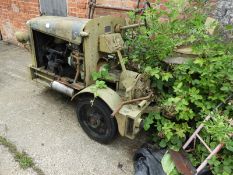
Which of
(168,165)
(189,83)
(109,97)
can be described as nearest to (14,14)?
(109,97)

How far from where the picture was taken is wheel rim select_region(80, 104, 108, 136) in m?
2.78

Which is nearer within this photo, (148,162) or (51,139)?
(148,162)

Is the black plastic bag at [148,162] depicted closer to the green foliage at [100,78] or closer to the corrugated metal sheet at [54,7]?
the green foliage at [100,78]

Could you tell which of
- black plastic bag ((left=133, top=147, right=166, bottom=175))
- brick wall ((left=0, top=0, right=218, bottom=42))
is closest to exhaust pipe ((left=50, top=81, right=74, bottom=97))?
black plastic bag ((left=133, top=147, right=166, bottom=175))

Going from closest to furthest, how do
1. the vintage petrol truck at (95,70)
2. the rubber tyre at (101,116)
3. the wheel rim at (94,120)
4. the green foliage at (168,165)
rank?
the green foliage at (168,165) < the vintage petrol truck at (95,70) < the rubber tyre at (101,116) < the wheel rim at (94,120)

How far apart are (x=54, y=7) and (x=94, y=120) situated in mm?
3258

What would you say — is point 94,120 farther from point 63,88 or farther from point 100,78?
point 63,88

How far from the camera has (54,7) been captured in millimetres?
5086

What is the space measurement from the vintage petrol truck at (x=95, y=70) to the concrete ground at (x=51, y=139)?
0.20 metres

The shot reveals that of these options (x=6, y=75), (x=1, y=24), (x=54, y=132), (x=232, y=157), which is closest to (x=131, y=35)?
(x=54, y=132)

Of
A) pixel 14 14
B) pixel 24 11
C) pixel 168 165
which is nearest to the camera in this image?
pixel 168 165

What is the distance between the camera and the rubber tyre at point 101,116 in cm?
266

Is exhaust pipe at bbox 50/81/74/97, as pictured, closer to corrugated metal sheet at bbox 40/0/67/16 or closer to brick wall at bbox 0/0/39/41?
corrugated metal sheet at bbox 40/0/67/16

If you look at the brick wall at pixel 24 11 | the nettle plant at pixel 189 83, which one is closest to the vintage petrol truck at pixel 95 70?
the nettle plant at pixel 189 83
